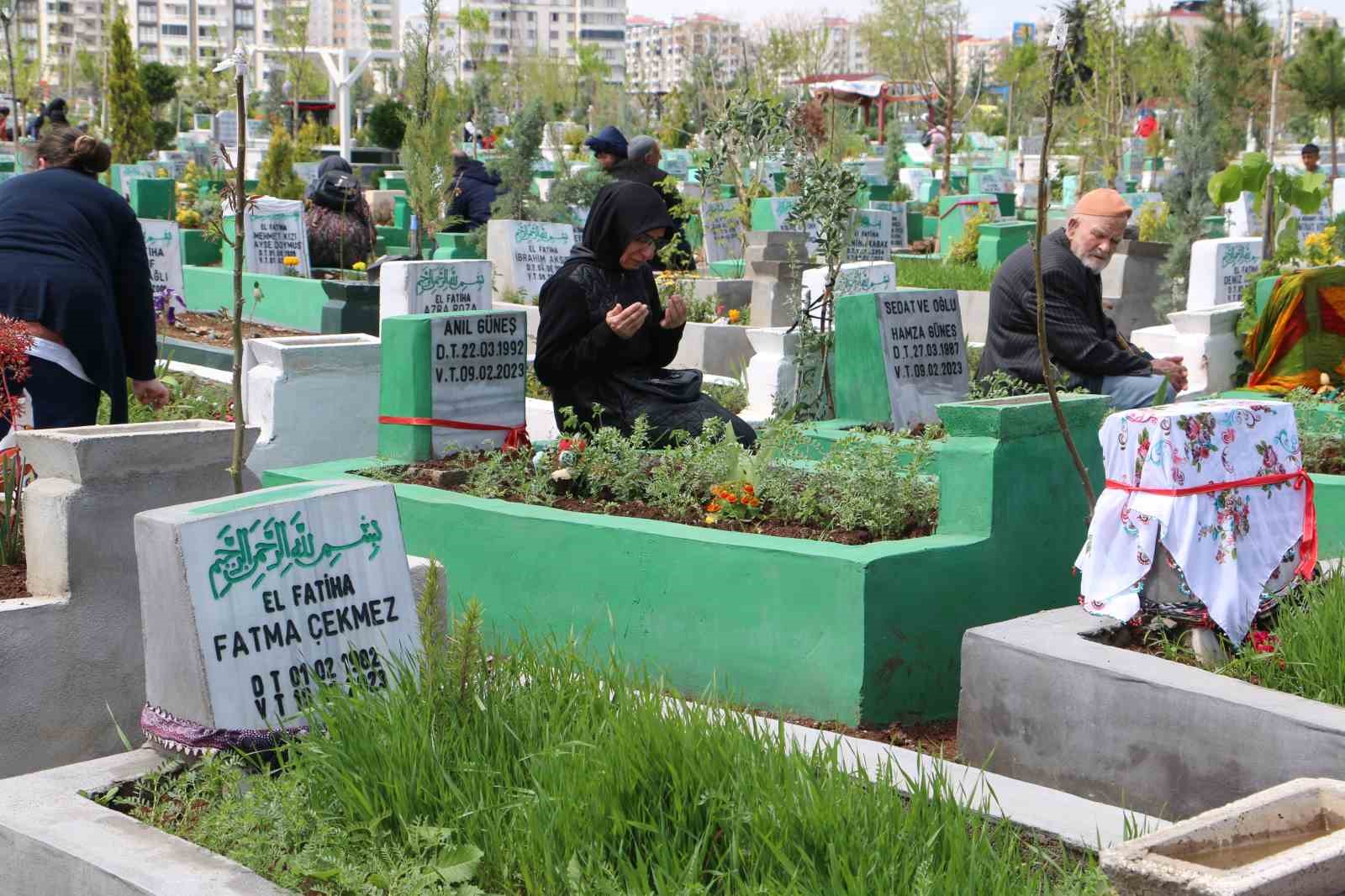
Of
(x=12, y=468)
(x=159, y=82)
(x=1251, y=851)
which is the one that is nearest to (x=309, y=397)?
(x=12, y=468)

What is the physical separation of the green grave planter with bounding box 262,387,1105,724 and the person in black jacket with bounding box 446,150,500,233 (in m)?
12.3

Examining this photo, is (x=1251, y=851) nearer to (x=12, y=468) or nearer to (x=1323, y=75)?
(x=12, y=468)

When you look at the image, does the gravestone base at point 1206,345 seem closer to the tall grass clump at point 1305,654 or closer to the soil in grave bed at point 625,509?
the soil in grave bed at point 625,509

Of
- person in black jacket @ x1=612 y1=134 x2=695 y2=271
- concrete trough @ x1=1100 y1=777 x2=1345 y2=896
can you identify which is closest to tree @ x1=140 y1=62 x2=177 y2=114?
person in black jacket @ x1=612 y1=134 x2=695 y2=271

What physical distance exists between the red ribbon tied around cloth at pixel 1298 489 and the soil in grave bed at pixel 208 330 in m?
8.53

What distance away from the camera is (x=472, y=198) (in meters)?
17.8

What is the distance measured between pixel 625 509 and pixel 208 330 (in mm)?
7779

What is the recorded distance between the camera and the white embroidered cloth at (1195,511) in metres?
4.34

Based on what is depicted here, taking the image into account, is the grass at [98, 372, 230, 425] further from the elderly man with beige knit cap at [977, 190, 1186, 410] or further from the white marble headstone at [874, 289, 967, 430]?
the elderly man with beige knit cap at [977, 190, 1186, 410]

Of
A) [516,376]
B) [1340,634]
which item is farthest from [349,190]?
[1340,634]

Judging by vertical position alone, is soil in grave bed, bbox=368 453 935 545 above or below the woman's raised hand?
below

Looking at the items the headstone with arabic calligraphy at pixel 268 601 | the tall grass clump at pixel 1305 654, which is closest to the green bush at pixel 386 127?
the headstone with arabic calligraphy at pixel 268 601

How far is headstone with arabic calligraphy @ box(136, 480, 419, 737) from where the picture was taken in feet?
11.7

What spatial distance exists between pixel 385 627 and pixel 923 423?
4.09 meters
